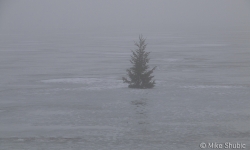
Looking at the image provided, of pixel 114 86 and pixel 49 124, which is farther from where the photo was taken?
pixel 114 86

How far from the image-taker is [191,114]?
714 inches

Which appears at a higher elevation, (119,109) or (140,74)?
(140,74)

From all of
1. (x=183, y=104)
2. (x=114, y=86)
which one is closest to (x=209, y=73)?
(x=114, y=86)

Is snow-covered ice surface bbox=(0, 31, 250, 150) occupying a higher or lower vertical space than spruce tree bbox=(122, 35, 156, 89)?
lower

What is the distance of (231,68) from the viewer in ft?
111

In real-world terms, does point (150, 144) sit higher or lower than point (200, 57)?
lower

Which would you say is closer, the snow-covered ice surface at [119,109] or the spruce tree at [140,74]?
the snow-covered ice surface at [119,109]

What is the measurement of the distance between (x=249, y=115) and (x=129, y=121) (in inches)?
176

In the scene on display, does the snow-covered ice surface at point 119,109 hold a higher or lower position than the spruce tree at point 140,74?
lower

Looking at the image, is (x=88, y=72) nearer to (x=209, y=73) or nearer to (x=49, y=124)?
(x=209, y=73)

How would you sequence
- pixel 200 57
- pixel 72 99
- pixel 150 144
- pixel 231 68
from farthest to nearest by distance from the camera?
1. pixel 200 57
2. pixel 231 68
3. pixel 72 99
4. pixel 150 144

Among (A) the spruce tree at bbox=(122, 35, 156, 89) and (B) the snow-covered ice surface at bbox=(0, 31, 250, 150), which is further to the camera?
(A) the spruce tree at bbox=(122, 35, 156, 89)

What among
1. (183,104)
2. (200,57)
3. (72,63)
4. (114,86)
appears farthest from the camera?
(200,57)

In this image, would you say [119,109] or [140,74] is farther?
[140,74]
